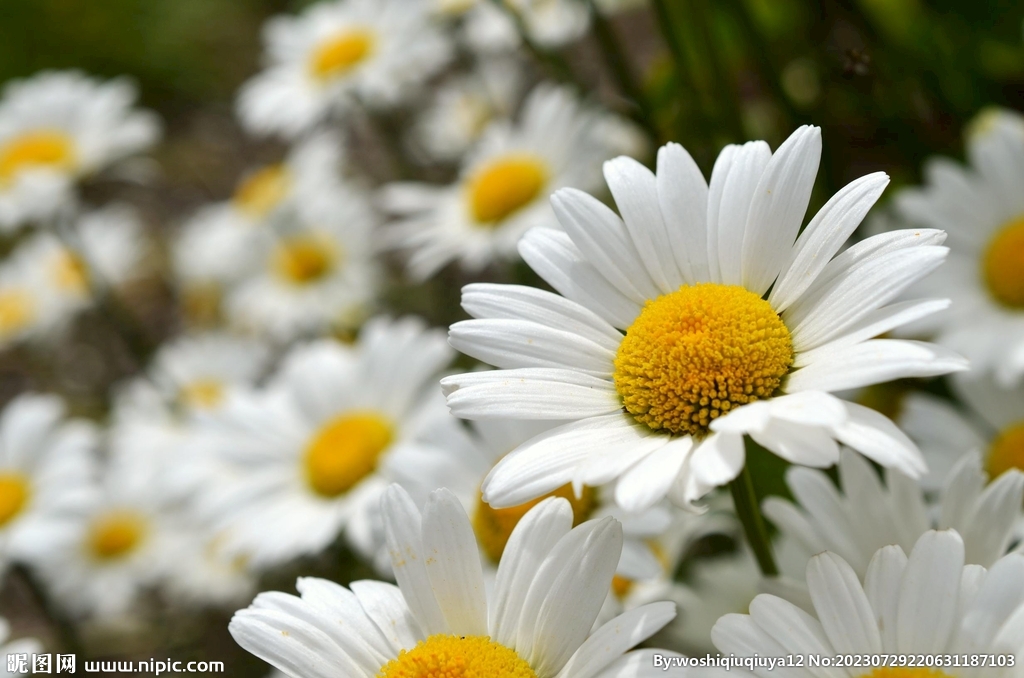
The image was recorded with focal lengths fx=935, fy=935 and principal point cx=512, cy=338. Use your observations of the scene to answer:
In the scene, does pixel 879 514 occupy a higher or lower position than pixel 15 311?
Answer: lower

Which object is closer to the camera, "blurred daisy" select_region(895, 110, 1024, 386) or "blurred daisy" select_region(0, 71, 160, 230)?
"blurred daisy" select_region(895, 110, 1024, 386)

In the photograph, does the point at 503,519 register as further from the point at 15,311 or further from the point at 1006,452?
the point at 15,311

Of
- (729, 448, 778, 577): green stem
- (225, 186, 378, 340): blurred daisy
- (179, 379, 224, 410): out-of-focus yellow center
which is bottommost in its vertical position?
(729, 448, 778, 577): green stem

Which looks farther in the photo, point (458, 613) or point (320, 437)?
point (320, 437)

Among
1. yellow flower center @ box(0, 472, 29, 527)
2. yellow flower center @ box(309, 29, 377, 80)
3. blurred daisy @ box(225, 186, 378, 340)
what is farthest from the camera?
blurred daisy @ box(225, 186, 378, 340)

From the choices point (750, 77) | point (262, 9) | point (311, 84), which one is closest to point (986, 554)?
point (311, 84)

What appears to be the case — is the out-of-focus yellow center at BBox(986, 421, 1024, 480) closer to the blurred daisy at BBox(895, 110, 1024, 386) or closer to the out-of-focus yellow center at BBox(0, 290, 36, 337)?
the blurred daisy at BBox(895, 110, 1024, 386)

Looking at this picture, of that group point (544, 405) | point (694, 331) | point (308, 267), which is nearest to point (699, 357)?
point (694, 331)

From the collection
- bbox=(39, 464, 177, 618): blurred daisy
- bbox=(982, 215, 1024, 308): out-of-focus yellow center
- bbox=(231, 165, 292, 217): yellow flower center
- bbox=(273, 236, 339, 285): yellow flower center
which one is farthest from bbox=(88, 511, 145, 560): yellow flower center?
bbox=(982, 215, 1024, 308): out-of-focus yellow center

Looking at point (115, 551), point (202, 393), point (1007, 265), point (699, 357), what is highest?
point (202, 393)
